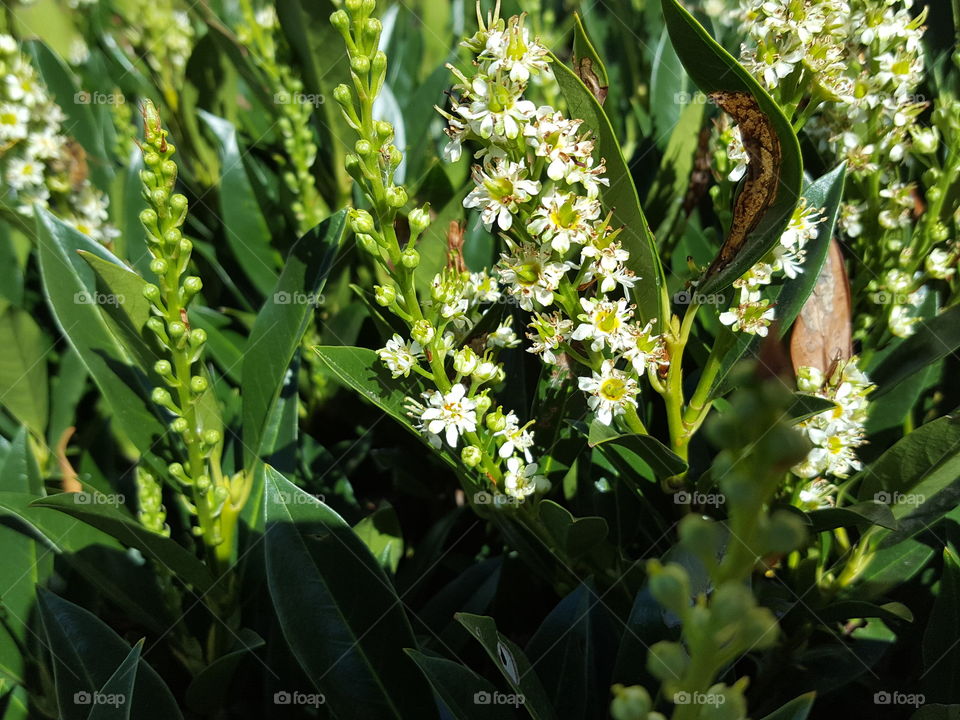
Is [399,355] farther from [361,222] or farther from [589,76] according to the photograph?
[589,76]

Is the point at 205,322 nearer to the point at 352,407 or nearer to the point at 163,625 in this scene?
the point at 352,407

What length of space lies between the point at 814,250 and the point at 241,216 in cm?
125

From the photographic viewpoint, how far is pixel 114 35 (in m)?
2.74

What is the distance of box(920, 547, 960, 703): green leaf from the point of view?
4.04ft

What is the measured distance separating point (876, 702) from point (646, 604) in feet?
1.39

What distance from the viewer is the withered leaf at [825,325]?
1.32m

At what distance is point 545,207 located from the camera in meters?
1.03

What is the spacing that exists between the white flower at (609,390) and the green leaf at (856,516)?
0.99 ft

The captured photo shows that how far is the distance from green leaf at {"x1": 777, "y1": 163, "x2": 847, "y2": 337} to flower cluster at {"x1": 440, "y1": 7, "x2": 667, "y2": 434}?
26 cm

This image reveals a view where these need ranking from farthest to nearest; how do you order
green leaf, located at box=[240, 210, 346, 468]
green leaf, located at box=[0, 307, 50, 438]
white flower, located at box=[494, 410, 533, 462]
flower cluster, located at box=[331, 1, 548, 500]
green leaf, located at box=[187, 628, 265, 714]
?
green leaf, located at box=[0, 307, 50, 438] < green leaf, located at box=[240, 210, 346, 468] < green leaf, located at box=[187, 628, 265, 714] < white flower, located at box=[494, 410, 533, 462] < flower cluster, located at box=[331, 1, 548, 500]

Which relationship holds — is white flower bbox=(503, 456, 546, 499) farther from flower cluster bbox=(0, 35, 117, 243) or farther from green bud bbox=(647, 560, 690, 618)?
flower cluster bbox=(0, 35, 117, 243)

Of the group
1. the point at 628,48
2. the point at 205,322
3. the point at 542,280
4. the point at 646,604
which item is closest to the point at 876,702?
the point at 646,604

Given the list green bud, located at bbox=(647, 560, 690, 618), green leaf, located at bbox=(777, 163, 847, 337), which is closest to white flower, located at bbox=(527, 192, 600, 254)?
green leaf, located at bbox=(777, 163, 847, 337)

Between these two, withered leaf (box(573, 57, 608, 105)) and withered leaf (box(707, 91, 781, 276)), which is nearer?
withered leaf (box(707, 91, 781, 276))
